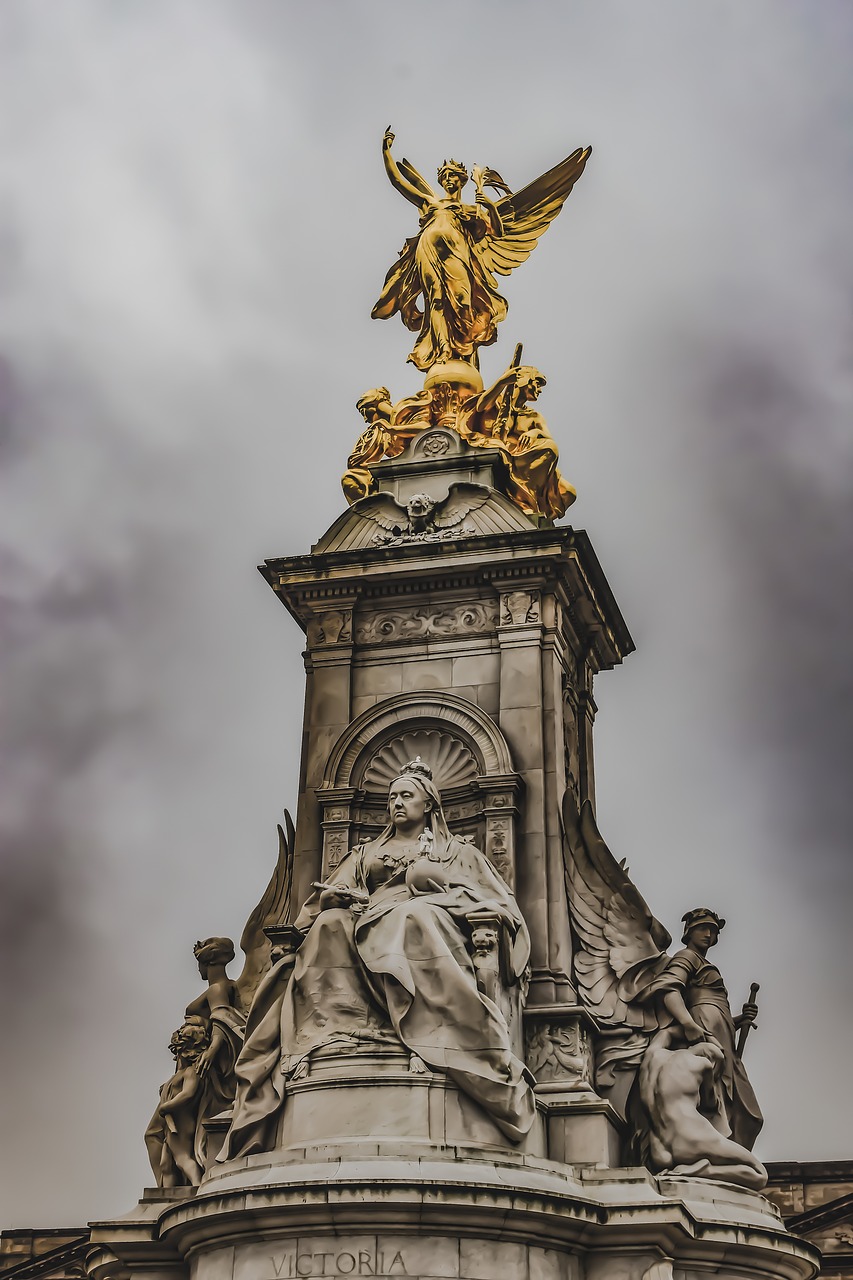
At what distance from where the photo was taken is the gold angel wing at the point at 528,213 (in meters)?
23.6

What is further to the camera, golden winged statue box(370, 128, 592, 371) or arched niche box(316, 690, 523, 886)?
golden winged statue box(370, 128, 592, 371)

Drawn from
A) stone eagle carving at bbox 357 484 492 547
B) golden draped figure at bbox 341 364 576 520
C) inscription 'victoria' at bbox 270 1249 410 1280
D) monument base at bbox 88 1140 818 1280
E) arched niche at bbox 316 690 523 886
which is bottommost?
inscription 'victoria' at bbox 270 1249 410 1280

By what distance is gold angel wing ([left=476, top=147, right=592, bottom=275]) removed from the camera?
77.4 feet

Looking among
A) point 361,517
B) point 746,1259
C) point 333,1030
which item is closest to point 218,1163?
point 333,1030

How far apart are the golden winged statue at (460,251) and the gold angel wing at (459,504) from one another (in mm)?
2541

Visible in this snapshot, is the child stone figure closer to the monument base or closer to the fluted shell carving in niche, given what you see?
the monument base

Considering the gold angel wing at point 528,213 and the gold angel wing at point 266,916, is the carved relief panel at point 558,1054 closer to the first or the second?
the gold angel wing at point 266,916

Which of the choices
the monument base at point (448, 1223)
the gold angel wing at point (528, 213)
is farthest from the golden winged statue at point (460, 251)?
the monument base at point (448, 1223)

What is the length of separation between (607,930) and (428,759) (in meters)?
2.76

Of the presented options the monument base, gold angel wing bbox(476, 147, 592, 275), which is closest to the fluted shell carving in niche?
the monument base

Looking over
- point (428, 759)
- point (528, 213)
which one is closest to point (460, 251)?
point (528, 213)

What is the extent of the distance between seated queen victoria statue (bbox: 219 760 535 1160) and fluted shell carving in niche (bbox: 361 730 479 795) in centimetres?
182

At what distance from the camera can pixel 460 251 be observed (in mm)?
23141

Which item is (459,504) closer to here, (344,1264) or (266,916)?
(266,916)
